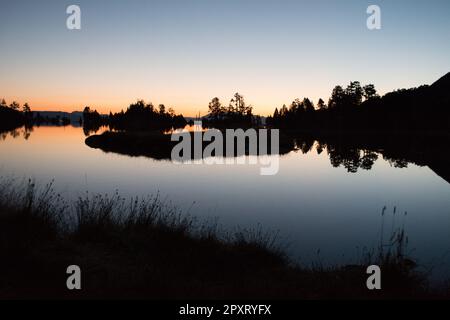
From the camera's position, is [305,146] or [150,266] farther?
[305,146]

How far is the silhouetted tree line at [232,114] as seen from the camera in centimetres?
11426

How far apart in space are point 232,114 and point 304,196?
359ft

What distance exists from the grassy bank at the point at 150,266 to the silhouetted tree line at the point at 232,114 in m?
92.5

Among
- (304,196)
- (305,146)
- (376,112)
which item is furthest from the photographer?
(376,112)

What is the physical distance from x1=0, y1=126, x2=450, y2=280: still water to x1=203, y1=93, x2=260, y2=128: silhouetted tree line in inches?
2786

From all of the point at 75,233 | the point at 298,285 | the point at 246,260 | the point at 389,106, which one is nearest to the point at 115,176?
the point at 75,233

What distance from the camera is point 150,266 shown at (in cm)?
763

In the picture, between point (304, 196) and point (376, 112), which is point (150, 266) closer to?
point (304, 196)

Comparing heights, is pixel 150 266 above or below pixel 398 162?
below

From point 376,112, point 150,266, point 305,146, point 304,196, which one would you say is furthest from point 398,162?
point 376,112

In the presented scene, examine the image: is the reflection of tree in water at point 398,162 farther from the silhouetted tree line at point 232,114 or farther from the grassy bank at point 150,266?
the silhouetted tree line at point 232,114

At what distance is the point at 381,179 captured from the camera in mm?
28781

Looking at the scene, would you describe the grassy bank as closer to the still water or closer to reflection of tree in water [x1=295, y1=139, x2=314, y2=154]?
the still water

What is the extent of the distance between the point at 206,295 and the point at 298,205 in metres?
14.1
